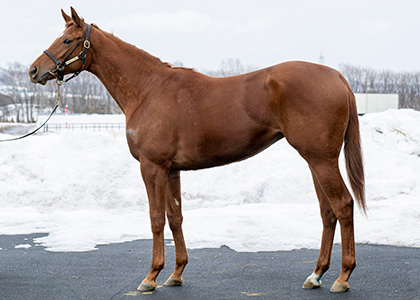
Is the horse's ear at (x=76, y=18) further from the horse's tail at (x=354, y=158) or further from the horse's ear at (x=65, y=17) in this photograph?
Result: the horse's tail at (x=354, y=158)

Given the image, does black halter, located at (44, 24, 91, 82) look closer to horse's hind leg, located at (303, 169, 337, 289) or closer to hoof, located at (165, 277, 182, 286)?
hoof, located at (165, 277, 182, 286)

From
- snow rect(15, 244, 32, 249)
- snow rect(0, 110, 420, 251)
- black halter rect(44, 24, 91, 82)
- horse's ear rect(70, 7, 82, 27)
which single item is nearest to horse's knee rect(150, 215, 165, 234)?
black halter rect(44, 24, 91, 82)

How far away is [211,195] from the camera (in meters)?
13.7

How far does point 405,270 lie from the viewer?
22.0 ft

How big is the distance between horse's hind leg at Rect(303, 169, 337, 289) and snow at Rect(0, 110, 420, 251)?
4.07 feet

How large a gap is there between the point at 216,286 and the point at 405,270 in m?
2.08

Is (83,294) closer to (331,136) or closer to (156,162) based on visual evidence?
(156,162)

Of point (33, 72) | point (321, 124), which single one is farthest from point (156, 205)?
point (33, 72)

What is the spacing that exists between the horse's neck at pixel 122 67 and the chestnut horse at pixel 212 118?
0.4 inches

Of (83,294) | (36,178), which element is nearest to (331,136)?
(83,294)

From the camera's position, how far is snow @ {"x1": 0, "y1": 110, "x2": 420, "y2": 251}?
922 centimetres

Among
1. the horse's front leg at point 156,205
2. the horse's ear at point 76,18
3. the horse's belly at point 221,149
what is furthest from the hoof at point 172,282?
the horse's ear at point 76,18

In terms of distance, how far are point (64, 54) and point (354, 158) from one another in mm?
3047

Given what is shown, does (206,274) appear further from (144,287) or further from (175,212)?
(144,287)
